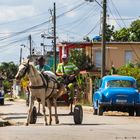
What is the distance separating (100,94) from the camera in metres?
30.5

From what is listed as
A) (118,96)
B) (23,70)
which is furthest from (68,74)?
(118,96)

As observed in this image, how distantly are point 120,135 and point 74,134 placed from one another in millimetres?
1137

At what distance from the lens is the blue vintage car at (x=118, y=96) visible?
98.5ft

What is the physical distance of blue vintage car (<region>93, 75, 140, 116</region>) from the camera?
3002 cm

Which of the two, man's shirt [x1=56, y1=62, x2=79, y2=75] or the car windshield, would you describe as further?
the car windshield

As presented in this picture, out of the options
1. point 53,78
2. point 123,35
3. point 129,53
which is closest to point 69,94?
point 53,78

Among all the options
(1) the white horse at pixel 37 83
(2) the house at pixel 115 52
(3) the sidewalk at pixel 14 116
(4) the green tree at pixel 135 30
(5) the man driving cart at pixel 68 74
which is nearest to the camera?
(1) the white horse at pixel 37 83

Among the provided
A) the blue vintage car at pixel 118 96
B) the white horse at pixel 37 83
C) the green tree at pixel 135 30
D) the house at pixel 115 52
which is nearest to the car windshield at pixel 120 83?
the blue vintage car at pixel 118 96

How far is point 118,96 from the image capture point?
3003 cm

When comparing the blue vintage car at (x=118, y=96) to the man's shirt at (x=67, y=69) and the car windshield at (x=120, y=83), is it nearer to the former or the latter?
the car windshield at (x=120, y=83)

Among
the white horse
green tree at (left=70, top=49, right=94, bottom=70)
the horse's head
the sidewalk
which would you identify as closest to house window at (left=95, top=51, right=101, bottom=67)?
green tree at (left=70, top=49, right=94, bottom=70)

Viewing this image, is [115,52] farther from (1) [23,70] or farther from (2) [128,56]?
(1) [23,70]

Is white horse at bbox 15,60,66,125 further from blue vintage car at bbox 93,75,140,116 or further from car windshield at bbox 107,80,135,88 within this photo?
car windshield at bbox 107,80,135,88

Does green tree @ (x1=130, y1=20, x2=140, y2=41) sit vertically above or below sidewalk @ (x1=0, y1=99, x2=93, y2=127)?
above
